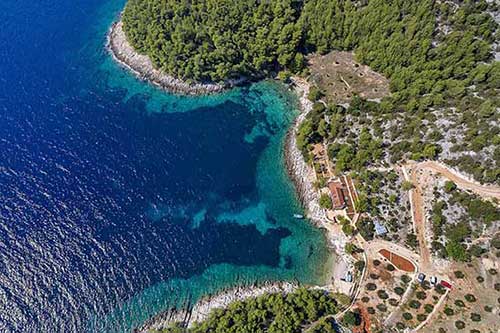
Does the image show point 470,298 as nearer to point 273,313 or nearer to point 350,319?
point 350,319

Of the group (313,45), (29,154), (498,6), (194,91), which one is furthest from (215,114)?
(498,6)

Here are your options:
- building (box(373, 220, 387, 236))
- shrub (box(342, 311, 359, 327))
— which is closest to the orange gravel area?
building (box(373, 220, 387, 236))

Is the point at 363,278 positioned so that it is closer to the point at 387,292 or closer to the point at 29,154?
the point at 387,292

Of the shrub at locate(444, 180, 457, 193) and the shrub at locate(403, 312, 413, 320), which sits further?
the shrub at locate(444, 180, 457, 193)

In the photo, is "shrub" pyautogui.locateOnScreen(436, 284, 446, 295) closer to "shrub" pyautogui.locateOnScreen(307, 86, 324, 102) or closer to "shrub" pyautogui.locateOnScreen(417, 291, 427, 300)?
"shrub" pyautogui.locateOnScreen(417, 291, 427, 300)

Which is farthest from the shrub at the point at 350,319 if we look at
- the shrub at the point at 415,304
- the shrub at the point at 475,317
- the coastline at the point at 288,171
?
the shrub at the point at 475,317
